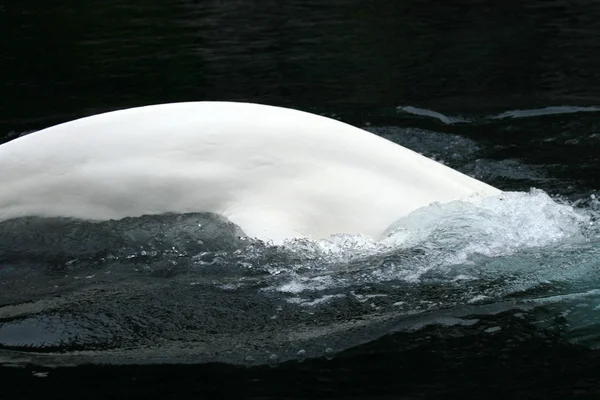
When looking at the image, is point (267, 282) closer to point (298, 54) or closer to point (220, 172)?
point (220, 172)

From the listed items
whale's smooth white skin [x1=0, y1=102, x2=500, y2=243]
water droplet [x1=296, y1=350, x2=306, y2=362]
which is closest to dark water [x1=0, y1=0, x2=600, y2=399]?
water droplet [x1=296, y1=350, x2=306, y2=362]

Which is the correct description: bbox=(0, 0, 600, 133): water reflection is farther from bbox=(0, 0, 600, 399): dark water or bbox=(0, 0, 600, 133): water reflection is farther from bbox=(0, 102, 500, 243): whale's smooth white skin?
bbox=(0, 102, 500, 243): whale's smooth white skin

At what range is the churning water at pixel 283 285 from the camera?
219 inches

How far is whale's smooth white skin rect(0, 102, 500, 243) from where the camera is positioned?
6504mm

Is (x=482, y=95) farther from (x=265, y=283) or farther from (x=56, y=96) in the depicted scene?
(x=265, y=283)

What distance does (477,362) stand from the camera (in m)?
5.23

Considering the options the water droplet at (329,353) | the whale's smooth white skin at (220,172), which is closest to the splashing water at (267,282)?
the water droplet at (329,353)

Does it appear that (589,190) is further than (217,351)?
Yes

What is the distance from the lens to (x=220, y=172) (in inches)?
258

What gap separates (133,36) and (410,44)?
15.8 feet

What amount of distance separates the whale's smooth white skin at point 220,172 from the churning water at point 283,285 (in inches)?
5.6

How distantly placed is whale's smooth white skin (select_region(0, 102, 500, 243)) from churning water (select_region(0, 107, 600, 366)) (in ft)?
0.47

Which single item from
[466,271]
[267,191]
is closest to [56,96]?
[267,191]

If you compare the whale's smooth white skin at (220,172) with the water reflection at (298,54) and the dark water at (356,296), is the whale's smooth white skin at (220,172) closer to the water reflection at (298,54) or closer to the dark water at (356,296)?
the dark water at (356,296)
